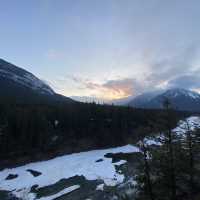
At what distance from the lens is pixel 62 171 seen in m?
54.7

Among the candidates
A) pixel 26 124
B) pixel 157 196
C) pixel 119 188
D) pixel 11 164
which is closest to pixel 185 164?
pixel 157 196

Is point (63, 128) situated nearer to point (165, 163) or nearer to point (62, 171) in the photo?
point (62, 171)

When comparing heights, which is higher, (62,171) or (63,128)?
(63,128)

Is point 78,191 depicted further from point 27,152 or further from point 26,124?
point 26,124

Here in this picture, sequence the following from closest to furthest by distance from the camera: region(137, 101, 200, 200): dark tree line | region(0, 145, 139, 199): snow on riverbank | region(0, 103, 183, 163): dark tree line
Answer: region(137, 101, 200, 200): dark tree line → region(0, 145, 139, 199): snow on riverbank → region(0, 103, 183, 163): dark tree line

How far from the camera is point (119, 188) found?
4094 cm

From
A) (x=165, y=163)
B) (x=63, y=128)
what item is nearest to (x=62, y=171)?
(x=63, y=128)

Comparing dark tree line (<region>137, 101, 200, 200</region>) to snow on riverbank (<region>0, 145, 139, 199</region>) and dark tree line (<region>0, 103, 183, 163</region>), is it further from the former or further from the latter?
dark tree line (<region>0, 103, 183, 163</region>)

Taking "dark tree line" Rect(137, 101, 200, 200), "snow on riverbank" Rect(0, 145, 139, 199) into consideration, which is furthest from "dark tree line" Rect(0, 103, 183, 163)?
"dark tree line" Rect(137, 101, 200, 200)

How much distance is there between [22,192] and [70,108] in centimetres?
5321

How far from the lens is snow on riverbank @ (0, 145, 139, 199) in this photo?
157 ft

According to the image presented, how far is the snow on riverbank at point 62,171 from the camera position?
47906 mm

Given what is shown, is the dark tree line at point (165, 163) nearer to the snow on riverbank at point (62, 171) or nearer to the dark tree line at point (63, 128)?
the snow on riverbank at point (62, 171)

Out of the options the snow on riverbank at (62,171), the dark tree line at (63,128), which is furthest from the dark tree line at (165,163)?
the dark tree line at (63,128)
